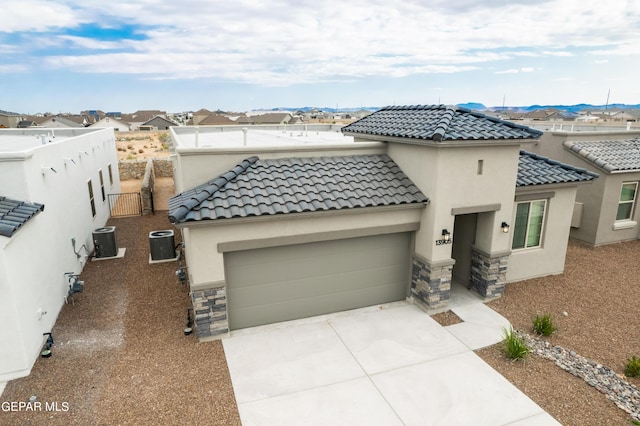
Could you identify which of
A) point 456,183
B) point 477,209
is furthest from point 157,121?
point 477,209

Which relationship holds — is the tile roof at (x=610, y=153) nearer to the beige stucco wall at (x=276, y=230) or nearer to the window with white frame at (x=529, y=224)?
the window with white frame at (x=529, y=224)

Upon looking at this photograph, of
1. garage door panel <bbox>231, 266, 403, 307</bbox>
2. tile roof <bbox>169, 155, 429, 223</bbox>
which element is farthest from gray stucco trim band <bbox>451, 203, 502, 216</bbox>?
garage door panel <bbox>231, 266, 403, 307</bbox>

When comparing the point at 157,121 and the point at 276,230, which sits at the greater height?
the point at 276,230

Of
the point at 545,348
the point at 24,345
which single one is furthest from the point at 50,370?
the point at 545,348

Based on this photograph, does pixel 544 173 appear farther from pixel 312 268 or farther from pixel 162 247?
pixel 162 247

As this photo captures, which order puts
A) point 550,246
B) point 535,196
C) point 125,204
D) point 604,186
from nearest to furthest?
point 535,196 < point 550,246 < point 604,186 < point 125,204

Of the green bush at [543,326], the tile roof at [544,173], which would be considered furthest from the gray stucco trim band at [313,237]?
the tile roof at [544,173]
